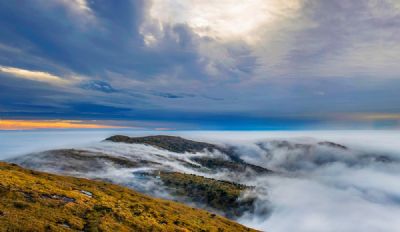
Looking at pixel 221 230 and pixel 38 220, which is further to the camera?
pixel 221 230

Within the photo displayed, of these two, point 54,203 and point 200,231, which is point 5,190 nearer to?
point 54,203

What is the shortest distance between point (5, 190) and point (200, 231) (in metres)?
43.1

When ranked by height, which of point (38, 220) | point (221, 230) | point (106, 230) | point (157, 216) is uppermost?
point (38, 220)

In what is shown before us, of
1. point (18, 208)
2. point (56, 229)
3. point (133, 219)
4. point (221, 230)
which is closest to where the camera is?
point (56, 229)

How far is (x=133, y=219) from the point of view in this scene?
5741 cm

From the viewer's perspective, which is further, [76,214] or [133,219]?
[133,219]

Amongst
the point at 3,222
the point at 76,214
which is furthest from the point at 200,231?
the point at 3,222

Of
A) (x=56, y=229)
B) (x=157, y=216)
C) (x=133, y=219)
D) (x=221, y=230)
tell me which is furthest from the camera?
(x=221, y=230)

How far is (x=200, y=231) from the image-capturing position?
71.0 meters

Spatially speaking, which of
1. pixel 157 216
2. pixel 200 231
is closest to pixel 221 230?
pixel 200 231

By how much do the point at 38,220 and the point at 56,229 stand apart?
3.50 m

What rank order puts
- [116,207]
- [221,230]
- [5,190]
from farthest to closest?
[221,230] < [116,207] < [5,190]

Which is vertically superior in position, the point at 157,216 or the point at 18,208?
the point at 18,208

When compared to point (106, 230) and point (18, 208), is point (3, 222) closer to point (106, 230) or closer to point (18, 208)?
point (18, 208)
